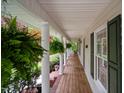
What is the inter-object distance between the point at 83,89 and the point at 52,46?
214 centimetres

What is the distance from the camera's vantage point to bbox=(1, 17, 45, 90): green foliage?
1.38 meters

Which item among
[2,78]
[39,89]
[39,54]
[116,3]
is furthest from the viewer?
[39,89]

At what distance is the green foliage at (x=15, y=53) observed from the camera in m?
1.38

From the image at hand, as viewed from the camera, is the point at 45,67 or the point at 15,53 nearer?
the point at 15,53

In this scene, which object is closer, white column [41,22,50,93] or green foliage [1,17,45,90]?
green foliage [1,17,45,90]

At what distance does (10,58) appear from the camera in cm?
147

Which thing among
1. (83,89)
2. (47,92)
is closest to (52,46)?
(83,89)

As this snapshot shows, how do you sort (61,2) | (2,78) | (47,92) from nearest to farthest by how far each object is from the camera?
(2,78) < (61,2) < (47,92)

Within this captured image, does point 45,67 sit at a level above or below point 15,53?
below

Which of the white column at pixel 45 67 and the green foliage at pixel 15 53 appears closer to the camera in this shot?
the green foliage at pixel 15 53

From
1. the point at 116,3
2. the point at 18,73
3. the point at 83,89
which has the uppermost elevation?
the point at 116,3

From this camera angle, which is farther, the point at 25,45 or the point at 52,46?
the point at 52,46

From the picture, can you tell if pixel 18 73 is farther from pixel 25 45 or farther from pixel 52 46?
pixel 52 46

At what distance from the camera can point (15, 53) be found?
150cm
